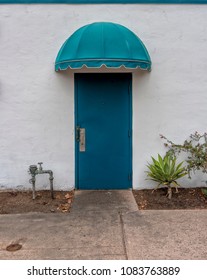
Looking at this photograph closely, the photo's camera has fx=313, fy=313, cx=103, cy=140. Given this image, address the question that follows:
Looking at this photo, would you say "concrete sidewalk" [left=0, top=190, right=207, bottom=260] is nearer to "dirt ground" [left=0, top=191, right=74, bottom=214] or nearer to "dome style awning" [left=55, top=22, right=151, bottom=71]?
"dirt ground" [left=0, top=191, right=74, bottom=214]

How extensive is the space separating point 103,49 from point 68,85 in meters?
1.27

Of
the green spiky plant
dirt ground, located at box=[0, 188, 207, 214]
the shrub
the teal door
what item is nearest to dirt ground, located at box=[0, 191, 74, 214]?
dirt ground, located at box=[0, 188, 207, 214]

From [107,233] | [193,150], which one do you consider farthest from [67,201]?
[193,150]

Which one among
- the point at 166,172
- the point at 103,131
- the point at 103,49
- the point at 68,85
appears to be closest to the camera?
the point at 103,49

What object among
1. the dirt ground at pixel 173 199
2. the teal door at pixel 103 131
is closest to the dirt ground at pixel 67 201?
the dirt ground at pixel 173 199

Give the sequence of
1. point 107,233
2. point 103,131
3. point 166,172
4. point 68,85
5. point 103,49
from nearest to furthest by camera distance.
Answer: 1. point 107,233
2. point 103,49
3. point 166,172
4. point 68,85
5. point 103,131

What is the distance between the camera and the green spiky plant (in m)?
5.96

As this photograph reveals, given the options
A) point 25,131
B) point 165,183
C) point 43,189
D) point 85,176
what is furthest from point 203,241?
point 25,131

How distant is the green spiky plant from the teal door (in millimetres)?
567

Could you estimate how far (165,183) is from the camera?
5.96 m

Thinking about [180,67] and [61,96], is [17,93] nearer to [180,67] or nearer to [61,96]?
[61,96]

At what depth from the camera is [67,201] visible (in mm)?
5883

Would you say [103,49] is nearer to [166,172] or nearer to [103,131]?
[103,131]

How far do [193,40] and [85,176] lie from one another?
352cm
